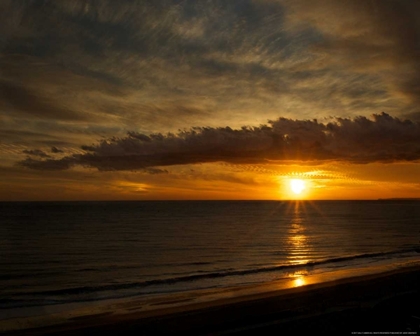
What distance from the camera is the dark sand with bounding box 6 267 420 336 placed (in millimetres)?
12727

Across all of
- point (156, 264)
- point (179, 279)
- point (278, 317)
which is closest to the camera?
point (278, 317)

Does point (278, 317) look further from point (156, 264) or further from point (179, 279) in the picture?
point (156, 264)

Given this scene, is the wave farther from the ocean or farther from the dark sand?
the dark sand

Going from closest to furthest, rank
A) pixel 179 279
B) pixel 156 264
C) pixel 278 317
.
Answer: pixel 278 317 < pixel 179 279 < pixel 156 264

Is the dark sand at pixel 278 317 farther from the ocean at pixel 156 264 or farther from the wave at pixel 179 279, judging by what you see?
the wave at pixel 179 279

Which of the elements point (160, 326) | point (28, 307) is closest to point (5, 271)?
point (28, 307)

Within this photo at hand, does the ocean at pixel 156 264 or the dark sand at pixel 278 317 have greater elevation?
the dark sand at pixel 278 317

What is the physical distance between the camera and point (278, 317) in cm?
1529

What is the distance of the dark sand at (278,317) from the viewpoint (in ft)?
41.8

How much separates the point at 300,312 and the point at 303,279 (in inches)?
413

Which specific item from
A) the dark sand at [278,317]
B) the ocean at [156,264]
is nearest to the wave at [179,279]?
the ocean at [156,264]

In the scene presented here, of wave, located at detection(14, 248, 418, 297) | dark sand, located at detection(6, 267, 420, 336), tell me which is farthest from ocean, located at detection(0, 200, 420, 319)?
dark sand, located at detection(6, 267, 420, 336)

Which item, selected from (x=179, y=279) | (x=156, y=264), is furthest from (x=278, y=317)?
(x=156, y=264)

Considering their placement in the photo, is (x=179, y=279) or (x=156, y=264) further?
(x=156, y=264)
